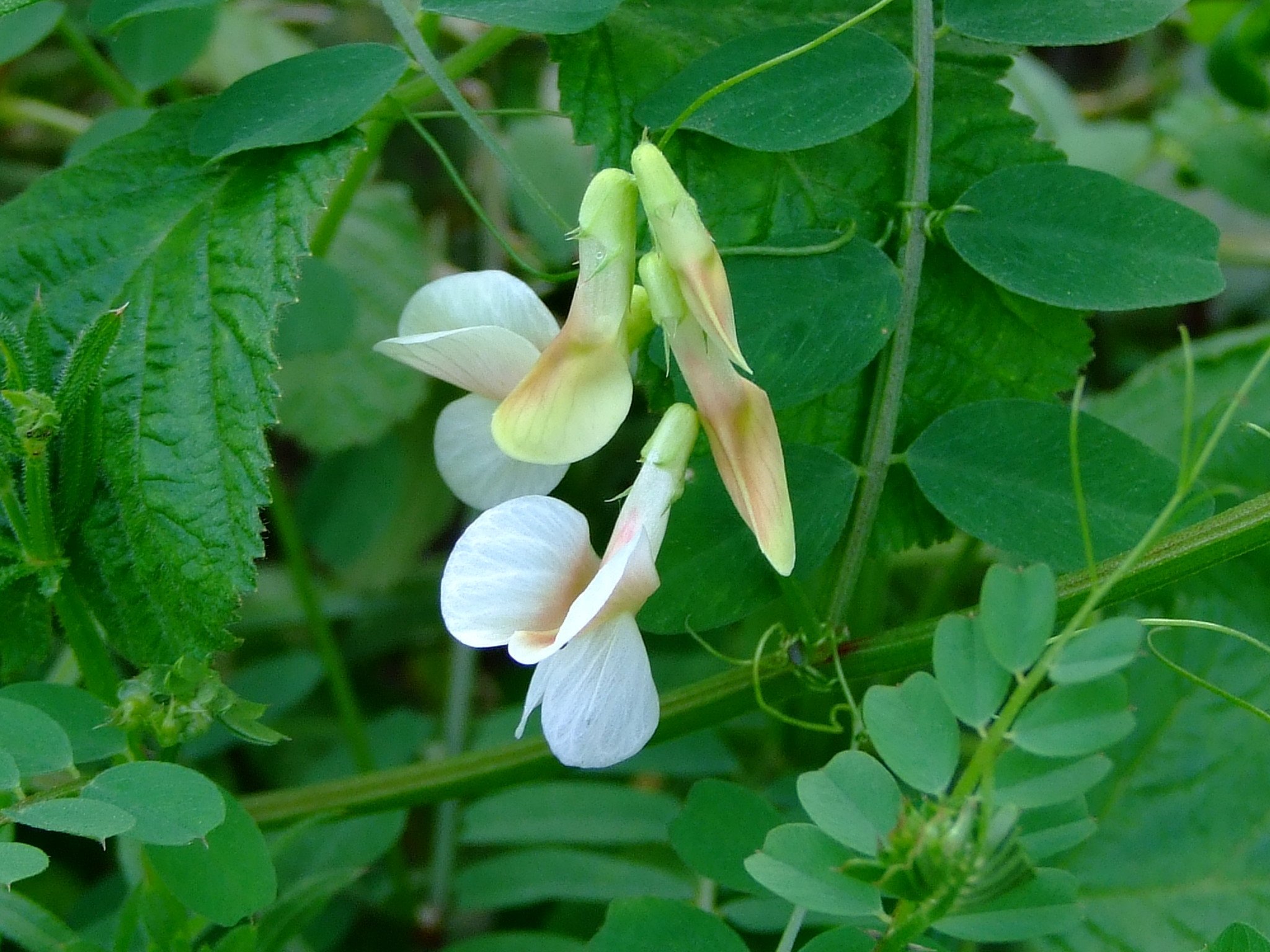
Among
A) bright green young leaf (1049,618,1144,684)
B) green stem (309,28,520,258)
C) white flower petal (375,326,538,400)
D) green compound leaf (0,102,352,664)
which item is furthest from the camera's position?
green stem (309,28,520,258)

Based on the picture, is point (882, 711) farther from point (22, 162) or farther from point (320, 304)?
point (22, 162)

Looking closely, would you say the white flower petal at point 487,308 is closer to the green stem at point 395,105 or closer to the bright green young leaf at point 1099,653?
the green stem at point 395,105

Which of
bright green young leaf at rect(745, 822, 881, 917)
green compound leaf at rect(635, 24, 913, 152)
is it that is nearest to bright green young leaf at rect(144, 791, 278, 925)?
bright green young leaf at rect(745, 822, 881, 917)

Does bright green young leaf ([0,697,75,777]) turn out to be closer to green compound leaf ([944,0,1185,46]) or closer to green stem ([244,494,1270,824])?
green stem ([244,494,1270,824])

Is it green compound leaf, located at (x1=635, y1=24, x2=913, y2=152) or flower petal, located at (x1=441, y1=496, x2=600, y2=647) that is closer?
flower petal, located at (x1=441, y1=496, x2=600, y2=647)

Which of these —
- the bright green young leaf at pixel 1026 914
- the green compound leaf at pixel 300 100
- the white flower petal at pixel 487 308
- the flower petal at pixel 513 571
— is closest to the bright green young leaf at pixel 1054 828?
the bright green young leaf at pixel 1026 914

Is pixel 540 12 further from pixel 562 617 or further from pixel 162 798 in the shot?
pixel 162 798
